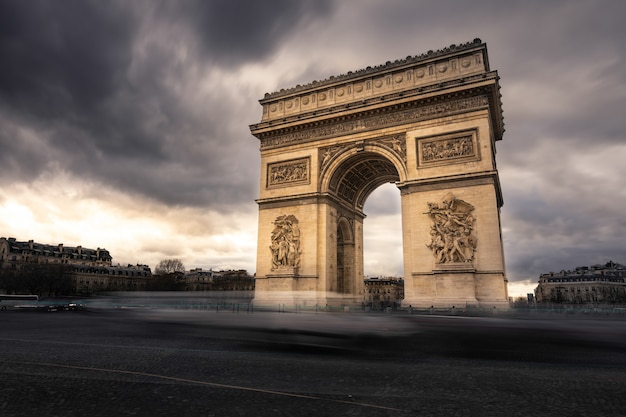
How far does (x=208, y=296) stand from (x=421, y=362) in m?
20.2

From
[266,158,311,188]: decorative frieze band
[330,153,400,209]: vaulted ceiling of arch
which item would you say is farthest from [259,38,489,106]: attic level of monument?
[330,153,400,209]: vaulted ceiling of arch

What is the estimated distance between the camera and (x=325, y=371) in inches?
173

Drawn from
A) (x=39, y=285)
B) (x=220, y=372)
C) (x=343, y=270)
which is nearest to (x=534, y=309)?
(x=343, y=270)

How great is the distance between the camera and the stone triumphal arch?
63.5 ft

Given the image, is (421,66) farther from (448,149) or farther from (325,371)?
(325,371)

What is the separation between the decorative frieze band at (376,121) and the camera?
20.8 metres

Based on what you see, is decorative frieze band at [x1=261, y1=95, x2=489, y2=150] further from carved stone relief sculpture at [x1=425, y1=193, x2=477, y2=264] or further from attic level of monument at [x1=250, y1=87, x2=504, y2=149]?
carved stone relief sculpture at [x1=425, y1=193, x2=477, y2=264]

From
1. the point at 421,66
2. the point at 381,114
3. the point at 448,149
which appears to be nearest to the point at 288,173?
the point at 381,114

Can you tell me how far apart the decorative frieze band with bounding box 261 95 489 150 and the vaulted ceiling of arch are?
179 centimetres

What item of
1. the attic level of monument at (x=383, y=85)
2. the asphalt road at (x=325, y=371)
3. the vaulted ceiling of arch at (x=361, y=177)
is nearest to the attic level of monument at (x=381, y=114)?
the attic level of monument at (x=383, y=85)

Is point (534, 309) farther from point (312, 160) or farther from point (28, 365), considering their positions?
point (28, 365)

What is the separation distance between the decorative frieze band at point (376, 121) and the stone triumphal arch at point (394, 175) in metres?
0.06

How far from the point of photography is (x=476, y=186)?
1973 cm

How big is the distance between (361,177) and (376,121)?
15.8 ft
